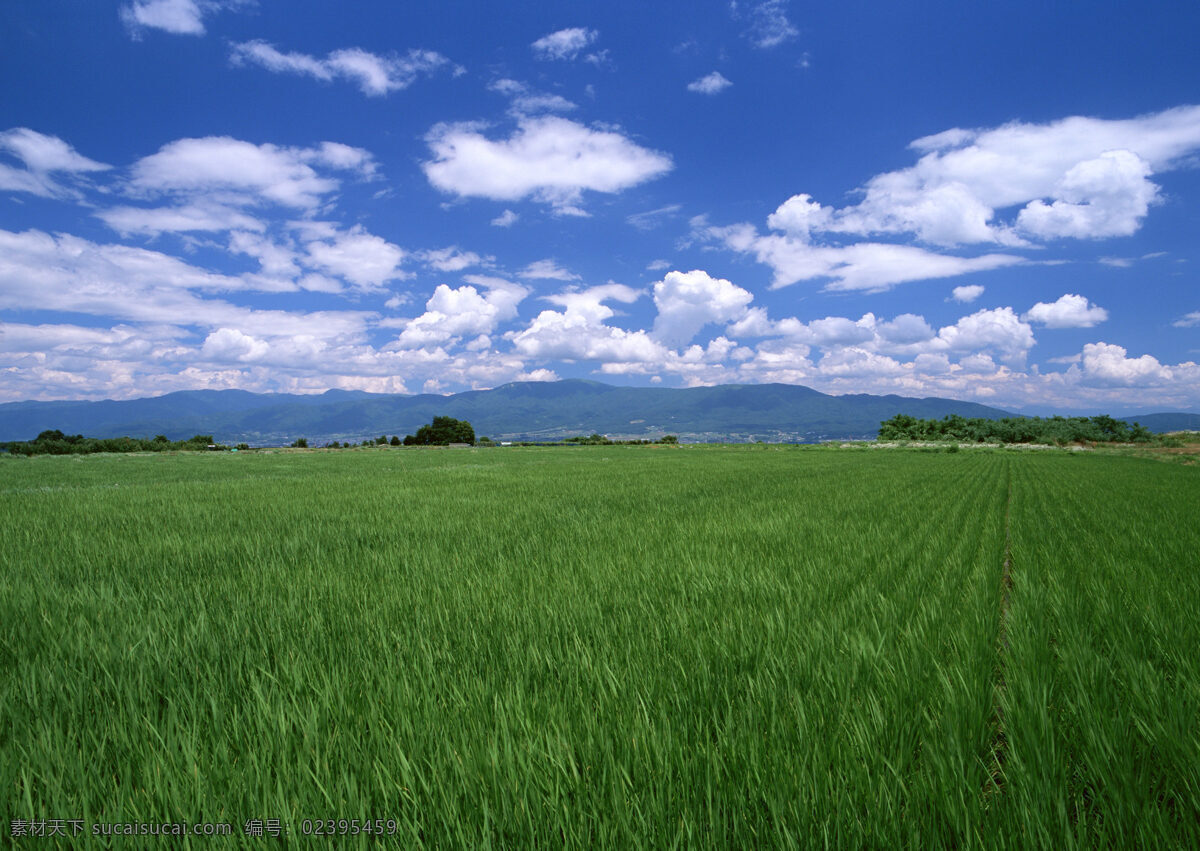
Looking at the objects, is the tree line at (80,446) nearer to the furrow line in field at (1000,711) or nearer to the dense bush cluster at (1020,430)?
the furrow line in field at (1000,711)

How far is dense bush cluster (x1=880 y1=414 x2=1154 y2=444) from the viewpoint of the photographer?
69719 mm

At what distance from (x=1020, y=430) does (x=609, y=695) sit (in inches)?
3864

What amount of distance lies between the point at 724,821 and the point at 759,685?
88cm

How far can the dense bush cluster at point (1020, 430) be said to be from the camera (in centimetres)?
6972

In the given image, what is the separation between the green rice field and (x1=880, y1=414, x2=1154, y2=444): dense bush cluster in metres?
81.7

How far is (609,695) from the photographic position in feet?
7.33

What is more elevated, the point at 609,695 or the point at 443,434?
the point at 443,434

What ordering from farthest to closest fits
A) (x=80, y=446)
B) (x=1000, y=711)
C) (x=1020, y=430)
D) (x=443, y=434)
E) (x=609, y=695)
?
(x=443, y=434)
(x=1020, y=430)
(x=80, y=446)
(x=1000, y=711)
(x=609, y=695)

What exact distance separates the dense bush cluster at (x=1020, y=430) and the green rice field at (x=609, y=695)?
Result: 268 feet

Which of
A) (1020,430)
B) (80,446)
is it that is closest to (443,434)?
(80,446)

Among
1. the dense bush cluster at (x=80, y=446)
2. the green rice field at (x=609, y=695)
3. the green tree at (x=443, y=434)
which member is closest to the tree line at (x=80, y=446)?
the dense bush cluster at (x=80, y=446)

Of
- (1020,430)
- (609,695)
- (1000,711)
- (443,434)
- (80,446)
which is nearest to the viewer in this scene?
(609,695)

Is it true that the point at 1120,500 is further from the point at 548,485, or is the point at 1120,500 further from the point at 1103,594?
the point at 548,485

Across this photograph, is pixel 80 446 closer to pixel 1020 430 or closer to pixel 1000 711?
pixel 1000 711
